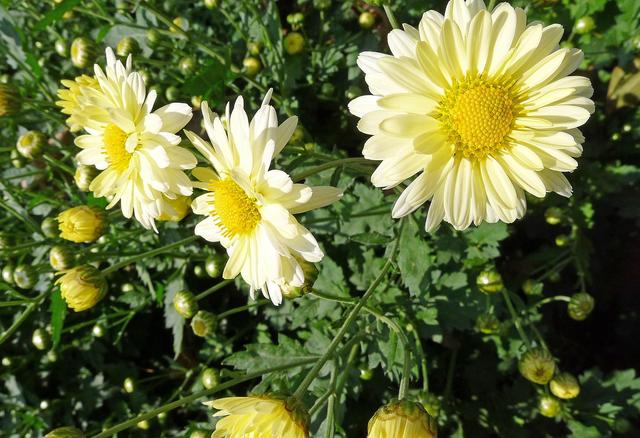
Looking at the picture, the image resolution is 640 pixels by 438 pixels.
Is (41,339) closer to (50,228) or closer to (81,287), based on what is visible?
(50,228)

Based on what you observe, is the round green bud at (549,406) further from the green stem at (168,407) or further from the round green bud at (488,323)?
the green stem at (168,407)

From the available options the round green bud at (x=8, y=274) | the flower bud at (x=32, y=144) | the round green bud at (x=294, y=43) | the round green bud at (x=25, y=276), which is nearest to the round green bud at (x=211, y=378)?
the round green bud at (x=25, y=276)

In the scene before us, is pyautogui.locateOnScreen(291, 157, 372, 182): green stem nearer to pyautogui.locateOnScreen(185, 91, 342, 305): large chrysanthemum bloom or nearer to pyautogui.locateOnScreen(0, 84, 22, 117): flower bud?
pyautogui.locateOnScreen(185, 91, 342, 305): large chrysanthemum bloom

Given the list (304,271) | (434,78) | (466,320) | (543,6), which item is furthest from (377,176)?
(543,6)

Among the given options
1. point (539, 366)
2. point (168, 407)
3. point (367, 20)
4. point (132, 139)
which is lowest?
point (539, 366)

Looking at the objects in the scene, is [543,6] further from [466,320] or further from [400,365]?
[400,365]

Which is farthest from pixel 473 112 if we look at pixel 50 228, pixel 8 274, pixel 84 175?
pixel 8 274

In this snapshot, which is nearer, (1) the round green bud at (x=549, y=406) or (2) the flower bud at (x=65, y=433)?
(2) the flower bud at (x=65, y=433)

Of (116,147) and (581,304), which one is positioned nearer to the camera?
(116,147)
